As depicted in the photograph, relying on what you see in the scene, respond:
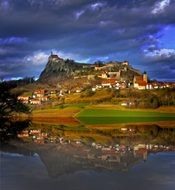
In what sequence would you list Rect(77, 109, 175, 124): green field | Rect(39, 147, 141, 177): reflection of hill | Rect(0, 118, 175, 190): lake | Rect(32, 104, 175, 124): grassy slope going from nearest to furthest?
Rect(0, 118, 175, 190): lake → Rect(39, 147, 141, 177): reflection of hill → Rect(77, 109, 175, 124): green field → Rect(32, 104, 175, 124): grassy slope

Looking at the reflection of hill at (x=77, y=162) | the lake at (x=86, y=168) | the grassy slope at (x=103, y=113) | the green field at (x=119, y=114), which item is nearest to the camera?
the lake at (x=86, y=168)

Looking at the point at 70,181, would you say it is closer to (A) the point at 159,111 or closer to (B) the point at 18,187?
(B) the point at 18,187

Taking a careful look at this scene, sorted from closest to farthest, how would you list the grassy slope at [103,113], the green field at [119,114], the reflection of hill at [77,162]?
the reflection of hill at [77,162], the green field at [119,114], the grassy slope at [103,113]

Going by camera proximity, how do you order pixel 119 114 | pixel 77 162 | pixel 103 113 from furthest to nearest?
pixel 103 113 → pixel 119 114 → pixel 77 162

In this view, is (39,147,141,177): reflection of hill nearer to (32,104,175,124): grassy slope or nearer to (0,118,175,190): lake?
(0,118,175,190): lake

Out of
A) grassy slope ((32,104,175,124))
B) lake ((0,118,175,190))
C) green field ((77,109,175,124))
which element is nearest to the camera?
lake ((0,118,175,190))

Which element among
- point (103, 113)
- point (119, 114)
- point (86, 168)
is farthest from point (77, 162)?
point (103, 113)

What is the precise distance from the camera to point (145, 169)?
2656 centimetres

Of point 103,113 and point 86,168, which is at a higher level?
point 103,113

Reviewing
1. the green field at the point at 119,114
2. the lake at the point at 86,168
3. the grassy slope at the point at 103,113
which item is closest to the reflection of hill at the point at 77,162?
the lake at the point at 86,168

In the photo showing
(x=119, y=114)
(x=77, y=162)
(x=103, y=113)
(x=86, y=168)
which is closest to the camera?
(x=86, y=168)

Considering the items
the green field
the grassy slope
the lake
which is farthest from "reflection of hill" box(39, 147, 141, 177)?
the green field

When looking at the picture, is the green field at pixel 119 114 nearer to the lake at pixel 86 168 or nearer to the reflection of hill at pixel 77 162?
the lake at pixel 86 168

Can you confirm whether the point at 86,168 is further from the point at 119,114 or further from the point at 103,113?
the point at 103,113
